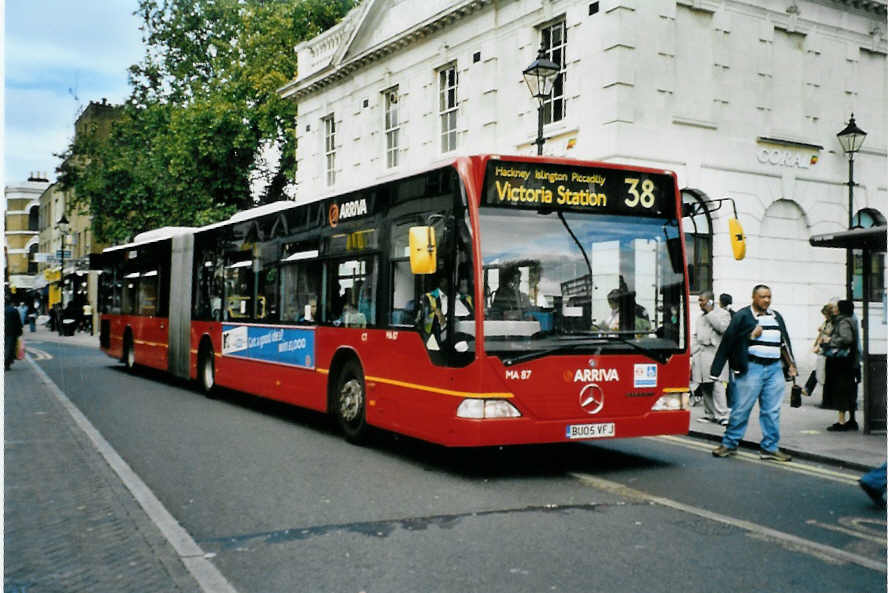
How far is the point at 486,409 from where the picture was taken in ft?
26.8

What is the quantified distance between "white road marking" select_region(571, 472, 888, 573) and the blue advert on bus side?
15.0 feet

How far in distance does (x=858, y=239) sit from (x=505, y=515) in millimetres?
6332

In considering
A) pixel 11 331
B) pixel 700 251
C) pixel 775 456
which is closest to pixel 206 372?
pixel 11 331

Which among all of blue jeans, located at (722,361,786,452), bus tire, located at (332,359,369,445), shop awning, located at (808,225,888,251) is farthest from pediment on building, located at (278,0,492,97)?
blue jeans, located at (722,361,786,452)

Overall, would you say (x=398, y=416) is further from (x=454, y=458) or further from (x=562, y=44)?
(x=562, y=44)

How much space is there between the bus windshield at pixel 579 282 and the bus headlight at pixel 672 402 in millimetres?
431

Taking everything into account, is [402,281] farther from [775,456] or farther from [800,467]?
[800,467]

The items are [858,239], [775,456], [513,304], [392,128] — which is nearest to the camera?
[513,304]

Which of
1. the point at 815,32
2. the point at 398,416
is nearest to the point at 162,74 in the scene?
the point at 815,32


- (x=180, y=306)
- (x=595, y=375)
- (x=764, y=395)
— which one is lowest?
(x=764, y=395)

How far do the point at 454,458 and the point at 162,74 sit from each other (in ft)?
124

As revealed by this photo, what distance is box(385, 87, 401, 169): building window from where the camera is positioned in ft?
89.5

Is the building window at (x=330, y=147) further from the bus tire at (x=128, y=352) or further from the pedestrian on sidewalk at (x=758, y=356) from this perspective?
the pedestrian on sidewalk at (x=758, y=356)

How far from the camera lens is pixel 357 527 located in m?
6.54
